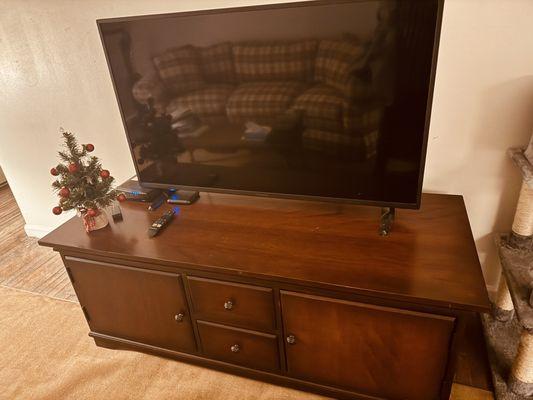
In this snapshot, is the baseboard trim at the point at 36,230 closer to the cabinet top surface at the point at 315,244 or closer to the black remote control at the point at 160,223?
the cabinet top surface at the point at 315,244

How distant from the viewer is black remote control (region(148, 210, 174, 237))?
1.40 m

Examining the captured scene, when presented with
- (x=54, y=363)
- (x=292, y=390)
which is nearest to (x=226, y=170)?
(x=292, y=390)

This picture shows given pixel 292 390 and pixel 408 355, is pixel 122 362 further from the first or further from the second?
pixel 408 355

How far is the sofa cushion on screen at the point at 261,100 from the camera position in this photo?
1214mm

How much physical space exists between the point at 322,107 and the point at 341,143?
132mm

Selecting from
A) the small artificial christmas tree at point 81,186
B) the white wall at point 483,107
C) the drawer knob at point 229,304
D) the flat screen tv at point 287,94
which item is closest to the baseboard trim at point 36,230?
the small artificial christmas tree at point 81,186

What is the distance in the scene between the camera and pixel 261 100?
1.26m

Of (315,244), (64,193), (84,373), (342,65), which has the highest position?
(342,65)

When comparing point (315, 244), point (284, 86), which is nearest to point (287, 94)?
point (284, 86)

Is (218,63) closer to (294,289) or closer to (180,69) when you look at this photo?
(180,69)

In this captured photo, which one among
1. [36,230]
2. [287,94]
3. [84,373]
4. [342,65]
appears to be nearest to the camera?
[342,65]

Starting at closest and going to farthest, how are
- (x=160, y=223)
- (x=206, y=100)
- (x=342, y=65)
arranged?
(x=342, y=65), (x=206, y=100), (x=160, y=223)

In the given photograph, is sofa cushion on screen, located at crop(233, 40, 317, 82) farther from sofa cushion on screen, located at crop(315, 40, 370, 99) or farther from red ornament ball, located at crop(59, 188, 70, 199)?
red ornament ball, located at crop(59, 188, 70, 199)

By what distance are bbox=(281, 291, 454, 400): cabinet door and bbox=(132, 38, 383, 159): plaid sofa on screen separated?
50 cm
